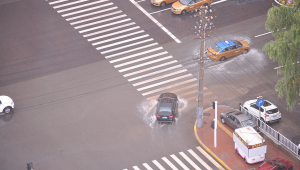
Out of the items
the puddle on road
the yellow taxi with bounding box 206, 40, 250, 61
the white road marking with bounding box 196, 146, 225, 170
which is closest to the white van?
the white road marking with bounding box 196, 146, 225, 170

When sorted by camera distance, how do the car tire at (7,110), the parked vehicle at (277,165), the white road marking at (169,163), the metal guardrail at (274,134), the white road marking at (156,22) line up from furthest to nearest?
the white road marking at (156,22) < the car tire at (7,110) < the white road marking at (169,163) < the metal guardrail at (274,134) < the parked vehicle at (277,165)

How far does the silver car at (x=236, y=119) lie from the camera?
1683 inches

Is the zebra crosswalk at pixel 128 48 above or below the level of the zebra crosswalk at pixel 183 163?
above

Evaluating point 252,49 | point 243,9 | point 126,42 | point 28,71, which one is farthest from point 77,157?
point 243,9

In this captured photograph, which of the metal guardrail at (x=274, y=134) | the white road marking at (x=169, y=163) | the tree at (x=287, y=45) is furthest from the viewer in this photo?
the white road marking at (x=169, y=163)

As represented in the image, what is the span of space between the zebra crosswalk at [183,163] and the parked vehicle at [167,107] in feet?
13.1

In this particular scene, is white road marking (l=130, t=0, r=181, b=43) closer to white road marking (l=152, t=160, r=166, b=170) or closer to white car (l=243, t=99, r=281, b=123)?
white car (l=243, t=99, r=281, b=123)

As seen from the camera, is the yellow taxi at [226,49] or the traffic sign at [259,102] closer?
the traffic sign at [259,102]

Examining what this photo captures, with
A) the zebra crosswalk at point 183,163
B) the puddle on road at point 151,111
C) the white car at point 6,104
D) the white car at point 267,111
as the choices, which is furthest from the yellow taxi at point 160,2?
the zebra crosswalk at point 183,163

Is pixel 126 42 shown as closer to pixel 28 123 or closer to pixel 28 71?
pixel 28 71

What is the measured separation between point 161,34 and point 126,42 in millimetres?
3854

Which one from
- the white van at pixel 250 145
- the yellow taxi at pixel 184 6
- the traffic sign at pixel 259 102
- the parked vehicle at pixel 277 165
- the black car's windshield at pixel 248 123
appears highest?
the yellow taxi at pixel 184 6

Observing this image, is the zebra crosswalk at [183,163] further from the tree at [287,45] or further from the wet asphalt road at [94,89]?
the tree at [287,45]

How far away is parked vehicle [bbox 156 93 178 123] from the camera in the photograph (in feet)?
147
